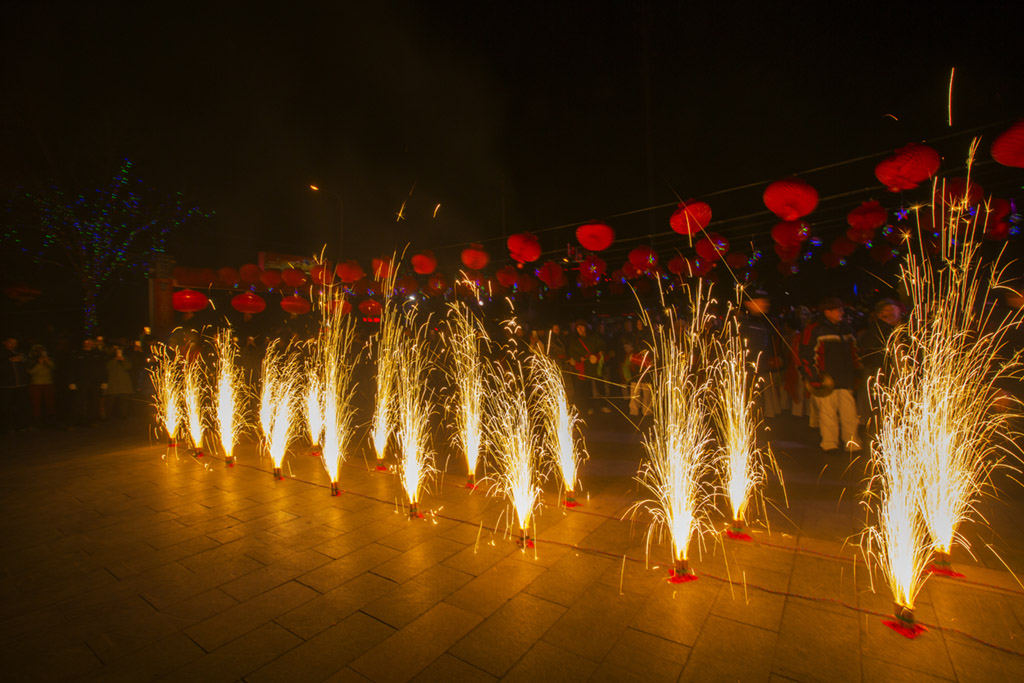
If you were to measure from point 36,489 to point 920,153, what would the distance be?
9.35 meters

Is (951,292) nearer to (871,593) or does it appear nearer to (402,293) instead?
(871,593)

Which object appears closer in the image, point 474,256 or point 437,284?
point 474,256

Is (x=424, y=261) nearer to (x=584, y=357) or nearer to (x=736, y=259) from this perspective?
(x=584, y=357)

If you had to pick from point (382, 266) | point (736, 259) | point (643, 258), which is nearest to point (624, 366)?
point (643, 258)

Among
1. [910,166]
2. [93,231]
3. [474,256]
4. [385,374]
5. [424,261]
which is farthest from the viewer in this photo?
[93,231]

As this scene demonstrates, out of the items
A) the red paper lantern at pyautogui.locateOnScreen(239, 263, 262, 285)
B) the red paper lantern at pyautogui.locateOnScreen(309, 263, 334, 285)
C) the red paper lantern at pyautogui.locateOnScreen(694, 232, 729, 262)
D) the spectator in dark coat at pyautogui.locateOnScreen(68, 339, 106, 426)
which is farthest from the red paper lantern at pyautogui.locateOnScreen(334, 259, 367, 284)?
the red paper lantern at pyautogui.locateOnScreen(694, 232, 729, 262)

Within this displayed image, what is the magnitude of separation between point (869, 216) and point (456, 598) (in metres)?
6.82

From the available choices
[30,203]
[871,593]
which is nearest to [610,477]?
[871,593]

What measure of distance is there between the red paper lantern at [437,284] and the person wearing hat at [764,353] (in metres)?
5.13

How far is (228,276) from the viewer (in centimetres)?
909

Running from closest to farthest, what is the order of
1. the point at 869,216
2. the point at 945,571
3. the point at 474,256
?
1. the point at 945,571
2. the point at 869,216
3. the point at 474,256

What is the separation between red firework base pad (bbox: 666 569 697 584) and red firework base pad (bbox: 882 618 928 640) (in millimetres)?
923

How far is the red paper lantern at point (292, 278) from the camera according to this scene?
9422 mm

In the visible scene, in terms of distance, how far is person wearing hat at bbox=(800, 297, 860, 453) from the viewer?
5.44 metres
